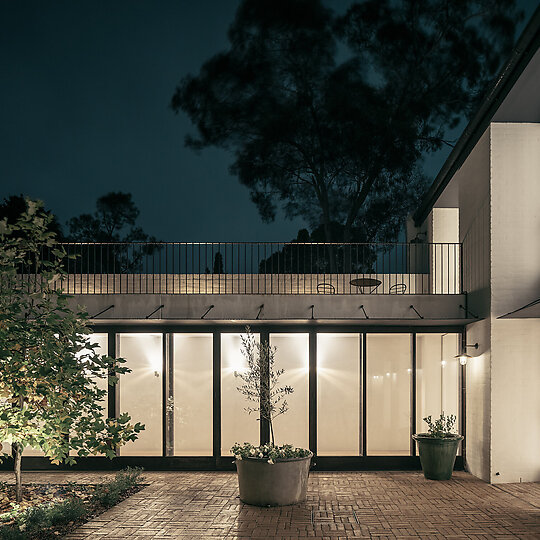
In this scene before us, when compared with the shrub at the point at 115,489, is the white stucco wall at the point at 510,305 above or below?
above

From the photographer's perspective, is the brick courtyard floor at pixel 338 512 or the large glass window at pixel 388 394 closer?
the brick courtyard floor at pixel 338 512

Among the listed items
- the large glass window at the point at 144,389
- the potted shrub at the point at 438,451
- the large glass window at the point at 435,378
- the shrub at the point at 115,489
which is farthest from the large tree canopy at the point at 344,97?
the shrub at the point at 115,489

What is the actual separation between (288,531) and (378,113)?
1863cm

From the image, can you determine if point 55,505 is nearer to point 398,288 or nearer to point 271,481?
point 271,481

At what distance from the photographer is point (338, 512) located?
802 cm

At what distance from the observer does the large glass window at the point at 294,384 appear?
11.0 metres

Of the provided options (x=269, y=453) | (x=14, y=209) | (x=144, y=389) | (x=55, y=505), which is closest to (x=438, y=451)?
(x=269, y=453)

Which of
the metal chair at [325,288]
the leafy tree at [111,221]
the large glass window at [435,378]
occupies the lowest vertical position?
the large glass window at [435,378]

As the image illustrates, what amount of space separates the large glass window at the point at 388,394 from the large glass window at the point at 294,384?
113 centimetres

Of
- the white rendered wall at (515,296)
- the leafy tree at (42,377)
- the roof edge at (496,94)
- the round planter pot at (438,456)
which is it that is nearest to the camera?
the leafy tree at (42,377)

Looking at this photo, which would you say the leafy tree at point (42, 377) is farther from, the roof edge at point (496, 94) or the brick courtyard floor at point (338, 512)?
the roof edge at point (496, 94)

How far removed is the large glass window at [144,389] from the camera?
36.1ft

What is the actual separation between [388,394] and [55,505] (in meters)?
5.93

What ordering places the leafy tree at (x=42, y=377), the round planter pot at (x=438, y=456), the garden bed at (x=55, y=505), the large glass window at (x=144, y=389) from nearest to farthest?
1. the garden bed at (x=55, y=505)
2. the leafy tree at (x=42, y=377)
3. the round planter pot at (x=438, y=456)
4. the large glass window at (x=144, y=389)
